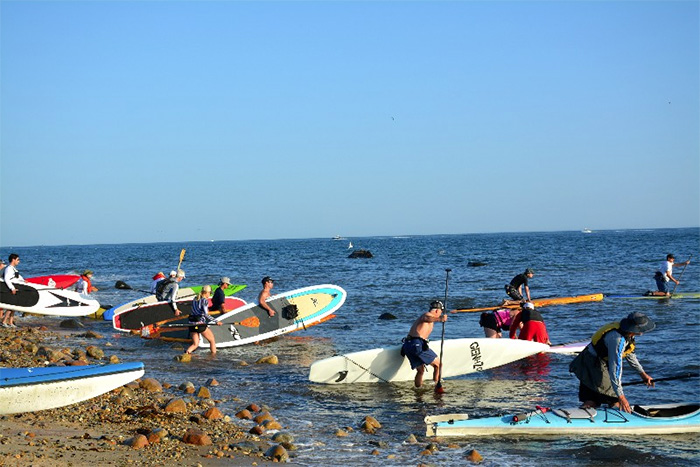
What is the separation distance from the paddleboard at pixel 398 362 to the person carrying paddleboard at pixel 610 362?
400cm

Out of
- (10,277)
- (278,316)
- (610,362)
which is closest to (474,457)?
(610,362)

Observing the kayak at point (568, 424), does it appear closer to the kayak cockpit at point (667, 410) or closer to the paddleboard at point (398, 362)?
the kayak cockpit at point (667, 410)

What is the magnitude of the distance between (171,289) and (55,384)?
33.9 feet

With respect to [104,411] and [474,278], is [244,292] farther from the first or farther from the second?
[104,411]

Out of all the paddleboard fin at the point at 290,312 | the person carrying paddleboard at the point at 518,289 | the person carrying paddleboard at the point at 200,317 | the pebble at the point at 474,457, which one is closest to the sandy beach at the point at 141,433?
the pebble at the point at 474,457

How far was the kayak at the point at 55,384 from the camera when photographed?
905cm

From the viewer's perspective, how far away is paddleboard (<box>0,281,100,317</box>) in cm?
2028

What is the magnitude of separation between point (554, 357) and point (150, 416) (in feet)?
29.5

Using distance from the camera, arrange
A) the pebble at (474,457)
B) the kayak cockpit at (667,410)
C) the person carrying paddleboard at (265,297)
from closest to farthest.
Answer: the pebble at (474,457) < the kayak cockpit at (667,410) < the person carrying paddleboard at (265,297)

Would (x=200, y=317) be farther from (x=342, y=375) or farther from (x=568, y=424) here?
(x=568, y=424)

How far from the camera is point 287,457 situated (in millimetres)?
8336

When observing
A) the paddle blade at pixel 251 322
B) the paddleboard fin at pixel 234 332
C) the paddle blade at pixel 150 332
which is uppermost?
the paddle blade at pixel 251 322

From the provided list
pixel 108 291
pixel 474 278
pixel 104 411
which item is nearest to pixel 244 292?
pixel 108 291

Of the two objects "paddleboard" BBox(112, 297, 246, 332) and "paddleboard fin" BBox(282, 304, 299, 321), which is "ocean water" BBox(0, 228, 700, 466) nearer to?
"paddleboard" BBox(112, 297, 246, 332)
